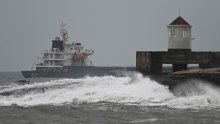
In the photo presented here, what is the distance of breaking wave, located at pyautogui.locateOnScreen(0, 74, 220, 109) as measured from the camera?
1122 inches

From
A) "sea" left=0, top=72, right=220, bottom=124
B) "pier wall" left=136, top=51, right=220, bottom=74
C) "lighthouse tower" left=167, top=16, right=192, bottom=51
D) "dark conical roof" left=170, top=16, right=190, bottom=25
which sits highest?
"dark conical roof" left=170, top=16, right=190, bottom=25

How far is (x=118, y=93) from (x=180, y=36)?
29.5ft

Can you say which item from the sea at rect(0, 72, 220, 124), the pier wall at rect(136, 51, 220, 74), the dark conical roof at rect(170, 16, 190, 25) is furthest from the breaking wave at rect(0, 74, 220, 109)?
the dark conical roof at rect(170, 16, 190, 25)

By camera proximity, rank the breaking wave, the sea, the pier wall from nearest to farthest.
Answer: the sea < the breaking wave < the pier wall

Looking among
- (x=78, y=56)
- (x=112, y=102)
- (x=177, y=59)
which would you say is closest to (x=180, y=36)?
(x=177, y=59)

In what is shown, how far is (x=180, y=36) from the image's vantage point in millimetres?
38125

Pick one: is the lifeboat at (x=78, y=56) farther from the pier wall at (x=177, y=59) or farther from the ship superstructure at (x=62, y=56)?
the pier wall at (x=177, y=59)

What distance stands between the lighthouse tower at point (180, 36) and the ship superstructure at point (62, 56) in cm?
9960

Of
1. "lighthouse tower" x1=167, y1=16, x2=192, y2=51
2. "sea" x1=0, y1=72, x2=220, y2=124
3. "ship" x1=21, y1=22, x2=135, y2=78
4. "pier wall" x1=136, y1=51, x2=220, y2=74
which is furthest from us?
"ship" x1=21, y1=22, x2=135, y2=78

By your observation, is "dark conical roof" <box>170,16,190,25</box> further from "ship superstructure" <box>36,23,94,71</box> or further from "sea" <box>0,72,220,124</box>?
"ship superstructure" <box>36,23,94,71</box>

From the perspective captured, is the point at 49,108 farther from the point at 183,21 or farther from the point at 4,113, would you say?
the point at 183,21

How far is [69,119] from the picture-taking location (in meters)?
24.6

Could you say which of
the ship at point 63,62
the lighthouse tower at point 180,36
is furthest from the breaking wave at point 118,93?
the ship at point 63,62

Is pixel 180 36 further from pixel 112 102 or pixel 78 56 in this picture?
pixel 78 56
